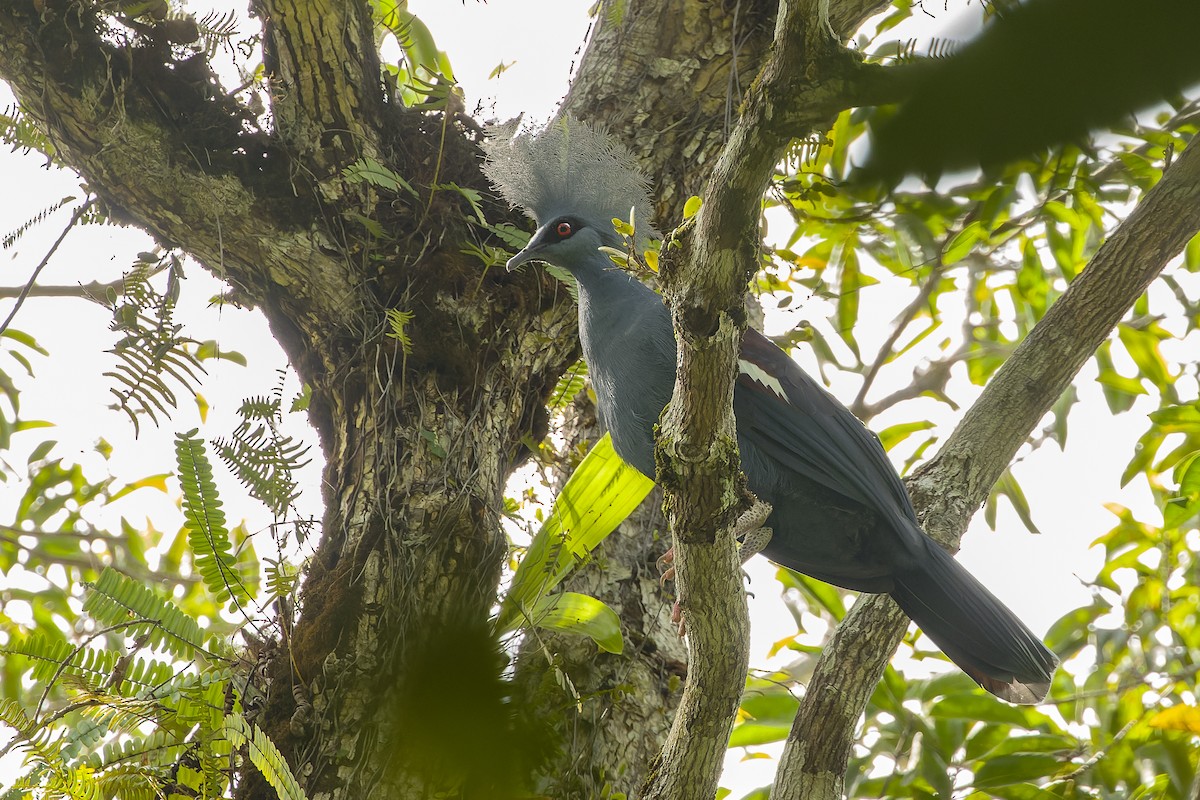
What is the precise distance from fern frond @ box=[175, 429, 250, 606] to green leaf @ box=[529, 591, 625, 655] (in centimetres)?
77

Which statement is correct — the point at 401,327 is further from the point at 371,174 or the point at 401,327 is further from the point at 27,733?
the point at 27,733

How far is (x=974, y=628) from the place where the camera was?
8.87 ft

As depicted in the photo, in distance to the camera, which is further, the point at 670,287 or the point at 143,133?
the point at 143,133

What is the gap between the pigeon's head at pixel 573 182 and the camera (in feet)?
9.95

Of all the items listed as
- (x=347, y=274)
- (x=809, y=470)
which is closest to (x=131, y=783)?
(x=347, y=274)

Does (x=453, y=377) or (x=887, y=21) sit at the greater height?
(x=887, y=21)

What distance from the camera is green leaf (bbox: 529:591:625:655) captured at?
2.49 meters

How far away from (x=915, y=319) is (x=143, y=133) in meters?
3.04

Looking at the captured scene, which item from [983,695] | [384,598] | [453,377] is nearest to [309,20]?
[453,377]

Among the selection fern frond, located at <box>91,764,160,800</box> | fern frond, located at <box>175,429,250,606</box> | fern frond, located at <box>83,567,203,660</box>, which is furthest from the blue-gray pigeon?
fern frond, located at <box>91,764,160,800</box>

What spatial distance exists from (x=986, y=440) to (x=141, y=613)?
2.28 metres

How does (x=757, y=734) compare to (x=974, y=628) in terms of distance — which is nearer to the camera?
(x=974, y=628)

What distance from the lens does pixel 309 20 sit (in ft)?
9.20

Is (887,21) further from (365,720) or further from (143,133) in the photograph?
(365,720)
